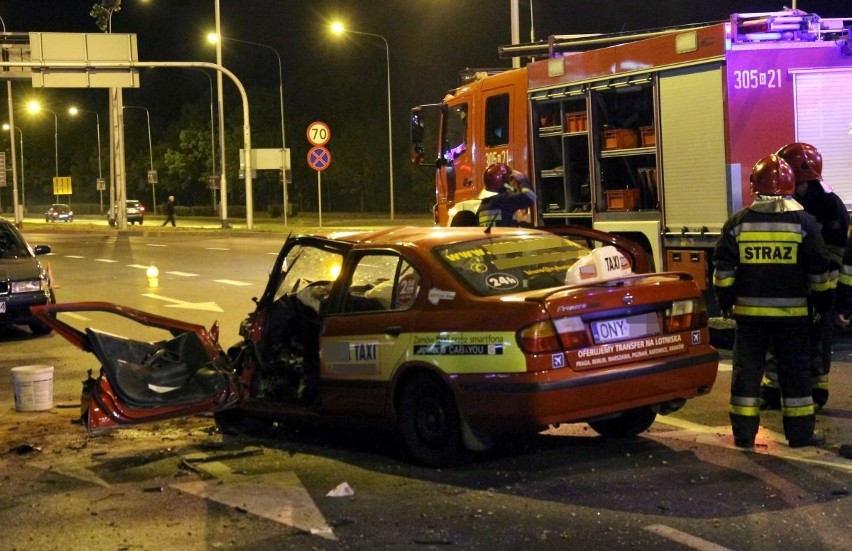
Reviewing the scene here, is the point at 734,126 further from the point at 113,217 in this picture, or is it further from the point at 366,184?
the point at 366,184

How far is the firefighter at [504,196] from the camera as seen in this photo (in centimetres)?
1085

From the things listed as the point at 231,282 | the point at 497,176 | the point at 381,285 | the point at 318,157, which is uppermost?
the point at 318,157

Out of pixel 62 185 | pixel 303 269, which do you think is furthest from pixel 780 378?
pixel 62 185

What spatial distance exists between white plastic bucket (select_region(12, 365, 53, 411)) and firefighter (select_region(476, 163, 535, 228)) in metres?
4.26

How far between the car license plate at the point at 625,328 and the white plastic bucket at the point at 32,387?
4.50 metres

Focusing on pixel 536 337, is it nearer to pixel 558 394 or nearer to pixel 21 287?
pixel 558 394

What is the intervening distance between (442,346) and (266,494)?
48.0 inches

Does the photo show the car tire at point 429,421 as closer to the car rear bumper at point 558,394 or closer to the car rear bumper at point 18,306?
the car rear bumper at point 558,394

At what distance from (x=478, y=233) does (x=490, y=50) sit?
52.4m

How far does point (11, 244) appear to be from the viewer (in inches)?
560

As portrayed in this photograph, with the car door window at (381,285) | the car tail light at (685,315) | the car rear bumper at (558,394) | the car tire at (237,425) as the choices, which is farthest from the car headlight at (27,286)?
the car tail light at (685,315)

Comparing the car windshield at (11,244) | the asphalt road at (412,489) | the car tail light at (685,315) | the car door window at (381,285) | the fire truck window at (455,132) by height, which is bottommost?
the asphalt road at (412,489)

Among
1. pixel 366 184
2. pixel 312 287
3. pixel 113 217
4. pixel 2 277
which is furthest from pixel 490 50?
pixel 312 287

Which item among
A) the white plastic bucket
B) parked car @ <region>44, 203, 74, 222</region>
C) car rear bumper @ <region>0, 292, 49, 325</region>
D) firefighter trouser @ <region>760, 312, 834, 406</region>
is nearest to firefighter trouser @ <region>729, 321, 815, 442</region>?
firefighter trouser @ <region>760, 312, 834, 406</region>
